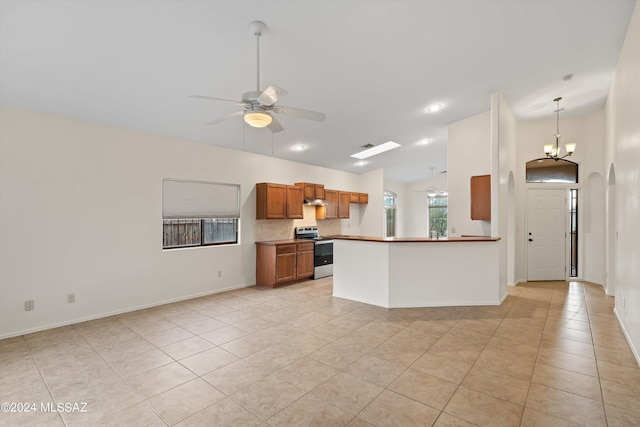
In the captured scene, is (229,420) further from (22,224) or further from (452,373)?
(22,224)

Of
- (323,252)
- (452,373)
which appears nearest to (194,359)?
(452,373)

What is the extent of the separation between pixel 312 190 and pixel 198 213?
2.78 metres

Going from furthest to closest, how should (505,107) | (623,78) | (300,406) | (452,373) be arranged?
(505,107), (623,78), (452,373), (300,406)

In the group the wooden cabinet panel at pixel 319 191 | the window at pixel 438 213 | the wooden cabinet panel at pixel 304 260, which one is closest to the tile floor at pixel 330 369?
the wooden cabinet panel at pixel 304 260

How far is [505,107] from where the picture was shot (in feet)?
17.4

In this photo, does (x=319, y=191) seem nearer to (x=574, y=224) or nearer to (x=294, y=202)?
(x=294, y=202)

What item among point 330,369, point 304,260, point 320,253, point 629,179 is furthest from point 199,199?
point 629,179

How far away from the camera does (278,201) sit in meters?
6.33

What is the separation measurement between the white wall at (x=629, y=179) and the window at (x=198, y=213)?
557 cm

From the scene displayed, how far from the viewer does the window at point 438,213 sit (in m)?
11.1

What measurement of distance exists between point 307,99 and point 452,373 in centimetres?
359

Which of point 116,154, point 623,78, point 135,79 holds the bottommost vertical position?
point 116,154

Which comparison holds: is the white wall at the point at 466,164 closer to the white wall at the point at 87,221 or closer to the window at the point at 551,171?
the window at the point at 551,171

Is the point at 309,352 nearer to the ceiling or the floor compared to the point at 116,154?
nearer to the floor
